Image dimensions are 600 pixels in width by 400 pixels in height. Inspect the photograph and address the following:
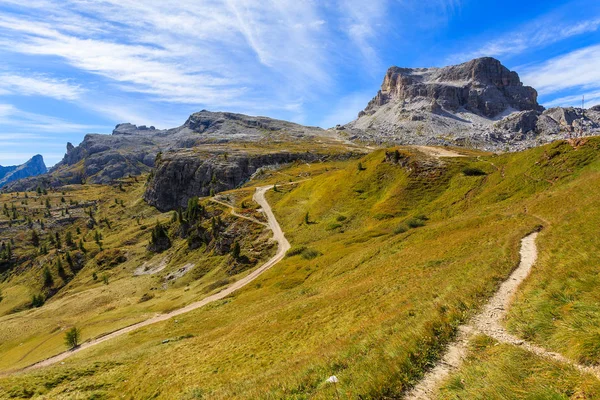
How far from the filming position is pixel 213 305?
58.8 metres

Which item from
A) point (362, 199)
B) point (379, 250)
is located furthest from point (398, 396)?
point (362, 199)

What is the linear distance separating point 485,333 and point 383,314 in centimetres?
930

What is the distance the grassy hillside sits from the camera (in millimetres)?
11391

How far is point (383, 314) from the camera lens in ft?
69.2

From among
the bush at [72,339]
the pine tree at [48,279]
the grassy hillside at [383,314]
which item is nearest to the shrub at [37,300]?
the pine tree at [48,279]

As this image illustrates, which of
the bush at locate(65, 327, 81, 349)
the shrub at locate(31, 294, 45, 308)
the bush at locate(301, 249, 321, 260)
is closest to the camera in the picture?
the bush at locate(65, 327, 81, 349)

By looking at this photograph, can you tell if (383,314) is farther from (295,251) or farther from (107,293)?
(107,293)

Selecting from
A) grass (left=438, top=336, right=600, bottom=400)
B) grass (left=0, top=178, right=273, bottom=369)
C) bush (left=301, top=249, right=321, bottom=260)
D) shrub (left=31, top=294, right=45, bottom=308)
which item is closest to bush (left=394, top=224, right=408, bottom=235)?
bush (left=301, top=249, right=321, bottom=260)

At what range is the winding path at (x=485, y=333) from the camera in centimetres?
966

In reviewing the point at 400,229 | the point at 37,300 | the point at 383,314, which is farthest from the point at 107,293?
the point at 383,314

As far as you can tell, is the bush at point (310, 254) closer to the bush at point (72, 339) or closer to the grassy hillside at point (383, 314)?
the grassy hillside at point (383, 314)

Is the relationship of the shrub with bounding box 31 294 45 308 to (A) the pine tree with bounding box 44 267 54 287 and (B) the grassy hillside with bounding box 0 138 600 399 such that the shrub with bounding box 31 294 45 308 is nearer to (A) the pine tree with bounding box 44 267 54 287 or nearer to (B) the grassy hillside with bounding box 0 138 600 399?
(A) the pine tree with bounding box 44 267 54 287

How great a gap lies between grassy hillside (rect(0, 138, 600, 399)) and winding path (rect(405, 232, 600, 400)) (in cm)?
42

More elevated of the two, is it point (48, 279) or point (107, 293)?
point (107, 293)
